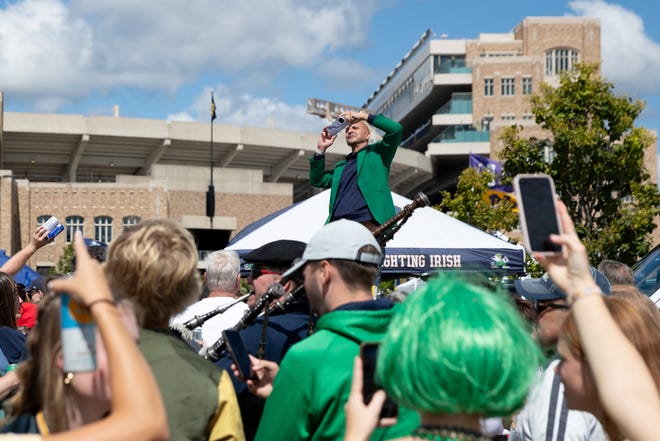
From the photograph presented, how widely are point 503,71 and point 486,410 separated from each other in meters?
81.6

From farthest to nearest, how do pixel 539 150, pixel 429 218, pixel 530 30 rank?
pixel 530 30 < pixel 539 150 < pixel 429 218

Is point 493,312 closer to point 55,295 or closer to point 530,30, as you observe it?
point 55,295

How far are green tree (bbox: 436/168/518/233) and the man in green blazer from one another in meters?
28.0

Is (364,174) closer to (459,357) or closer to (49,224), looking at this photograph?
(49,224)

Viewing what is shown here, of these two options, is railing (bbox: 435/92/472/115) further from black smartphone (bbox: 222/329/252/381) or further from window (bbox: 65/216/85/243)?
black smartphone (bbox: 222/329/252/381)

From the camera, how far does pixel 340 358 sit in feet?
10.1

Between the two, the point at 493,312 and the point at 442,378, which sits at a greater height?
the point at 493,312

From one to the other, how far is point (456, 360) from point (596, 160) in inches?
1013

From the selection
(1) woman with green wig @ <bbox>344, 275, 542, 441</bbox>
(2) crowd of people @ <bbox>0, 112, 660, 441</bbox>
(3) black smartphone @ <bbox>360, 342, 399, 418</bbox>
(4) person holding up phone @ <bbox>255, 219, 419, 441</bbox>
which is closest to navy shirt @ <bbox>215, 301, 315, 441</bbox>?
(2) crowd of people @ <bbox>0, 112, 660, 441</bbox>

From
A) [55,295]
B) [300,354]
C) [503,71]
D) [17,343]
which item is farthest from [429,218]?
[503,71]

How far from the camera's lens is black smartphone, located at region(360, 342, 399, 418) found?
7.83 feet

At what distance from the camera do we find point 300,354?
123 inches

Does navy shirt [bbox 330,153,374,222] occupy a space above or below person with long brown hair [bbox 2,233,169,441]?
above

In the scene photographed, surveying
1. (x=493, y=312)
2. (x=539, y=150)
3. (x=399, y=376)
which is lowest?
(x=399, y=376)
